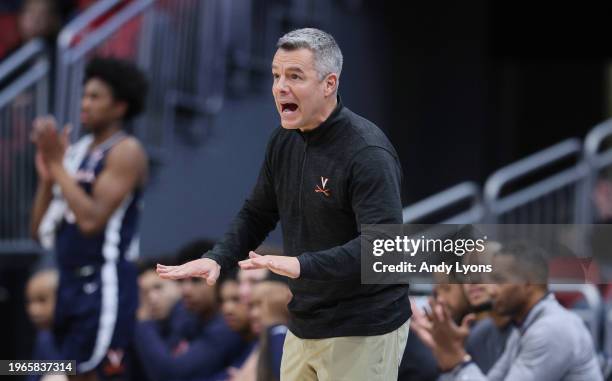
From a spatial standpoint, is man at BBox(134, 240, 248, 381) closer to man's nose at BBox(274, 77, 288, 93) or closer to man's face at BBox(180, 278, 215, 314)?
man's face at BBox(180, 278, 215, 314)

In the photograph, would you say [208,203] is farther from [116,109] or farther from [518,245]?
[518,245]

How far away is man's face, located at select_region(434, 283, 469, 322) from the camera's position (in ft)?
15.3

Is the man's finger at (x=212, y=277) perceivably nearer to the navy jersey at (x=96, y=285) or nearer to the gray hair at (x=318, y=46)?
the gray hair at (x=318, y=46)

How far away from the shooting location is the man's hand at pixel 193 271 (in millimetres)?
3393

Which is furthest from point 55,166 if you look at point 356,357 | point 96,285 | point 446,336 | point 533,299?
point 356,357

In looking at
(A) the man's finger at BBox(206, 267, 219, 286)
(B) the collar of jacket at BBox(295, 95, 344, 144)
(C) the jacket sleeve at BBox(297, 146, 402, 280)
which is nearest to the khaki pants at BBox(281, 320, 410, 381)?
(C) the jacket sleeve at BBox(297, 146, 402, 280)

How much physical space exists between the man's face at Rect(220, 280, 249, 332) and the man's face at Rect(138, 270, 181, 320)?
843 mm

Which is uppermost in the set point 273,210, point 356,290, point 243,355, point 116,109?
point 116,109

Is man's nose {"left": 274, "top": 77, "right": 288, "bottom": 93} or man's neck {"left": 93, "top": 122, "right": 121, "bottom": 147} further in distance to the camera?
man's neck {"left": 93, "top": 122, "right": 121, "bottom": 147}

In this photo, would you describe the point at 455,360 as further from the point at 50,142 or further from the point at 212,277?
the point at 50,142

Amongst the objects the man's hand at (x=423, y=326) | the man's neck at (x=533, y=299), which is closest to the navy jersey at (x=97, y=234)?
the man's hand at (x=423, y=326)

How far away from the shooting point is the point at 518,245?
462 cm

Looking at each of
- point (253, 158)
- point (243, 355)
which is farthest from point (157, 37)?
point (243, 355)

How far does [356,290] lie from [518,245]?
1.33 meters
